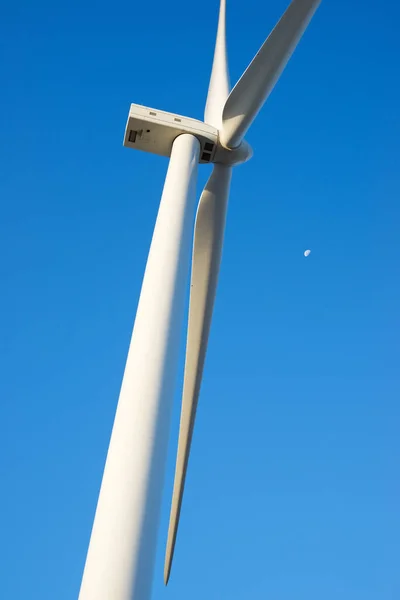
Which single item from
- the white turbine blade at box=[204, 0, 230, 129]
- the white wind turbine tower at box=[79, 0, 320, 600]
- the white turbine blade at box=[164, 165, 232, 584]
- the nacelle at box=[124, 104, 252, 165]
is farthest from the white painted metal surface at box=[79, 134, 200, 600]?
the white turbine blade at box=[204, 0, 230, 129]

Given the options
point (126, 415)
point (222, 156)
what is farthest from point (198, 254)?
point (126, 415)

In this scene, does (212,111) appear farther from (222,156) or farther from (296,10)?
(296,10)

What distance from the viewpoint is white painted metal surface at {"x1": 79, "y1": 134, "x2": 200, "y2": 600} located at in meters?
6.45

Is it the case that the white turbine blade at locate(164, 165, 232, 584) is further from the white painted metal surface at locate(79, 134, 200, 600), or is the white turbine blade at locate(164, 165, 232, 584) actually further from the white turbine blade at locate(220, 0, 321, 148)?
the white painted metal surface at locate(79, 134, 200, 600)

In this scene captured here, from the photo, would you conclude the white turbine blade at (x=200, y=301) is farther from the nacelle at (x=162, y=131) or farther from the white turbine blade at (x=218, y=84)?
the white turbine blade at (x=218, y=84)

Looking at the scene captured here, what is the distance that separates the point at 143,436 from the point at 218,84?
1101 centimetres

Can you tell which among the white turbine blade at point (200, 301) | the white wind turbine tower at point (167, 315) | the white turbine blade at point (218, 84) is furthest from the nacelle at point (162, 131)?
the white turbine blade at point (218, 84)

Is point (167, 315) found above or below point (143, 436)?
above

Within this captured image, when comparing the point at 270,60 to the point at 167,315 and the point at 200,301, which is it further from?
the point at 167,315

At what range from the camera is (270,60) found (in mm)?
11891

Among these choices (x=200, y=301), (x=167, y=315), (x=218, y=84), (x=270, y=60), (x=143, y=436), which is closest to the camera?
(x=143, y=436)

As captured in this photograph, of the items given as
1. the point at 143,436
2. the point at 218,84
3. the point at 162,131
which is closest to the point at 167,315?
the point at 143,436

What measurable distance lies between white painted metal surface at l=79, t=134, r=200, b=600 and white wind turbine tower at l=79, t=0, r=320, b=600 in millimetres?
11

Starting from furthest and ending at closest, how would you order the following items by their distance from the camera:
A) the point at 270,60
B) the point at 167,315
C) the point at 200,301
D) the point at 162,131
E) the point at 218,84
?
the point at 218,84 < the point at 200,301 < the point at 162,131 < the point at 270,60 < the point at 167,315
